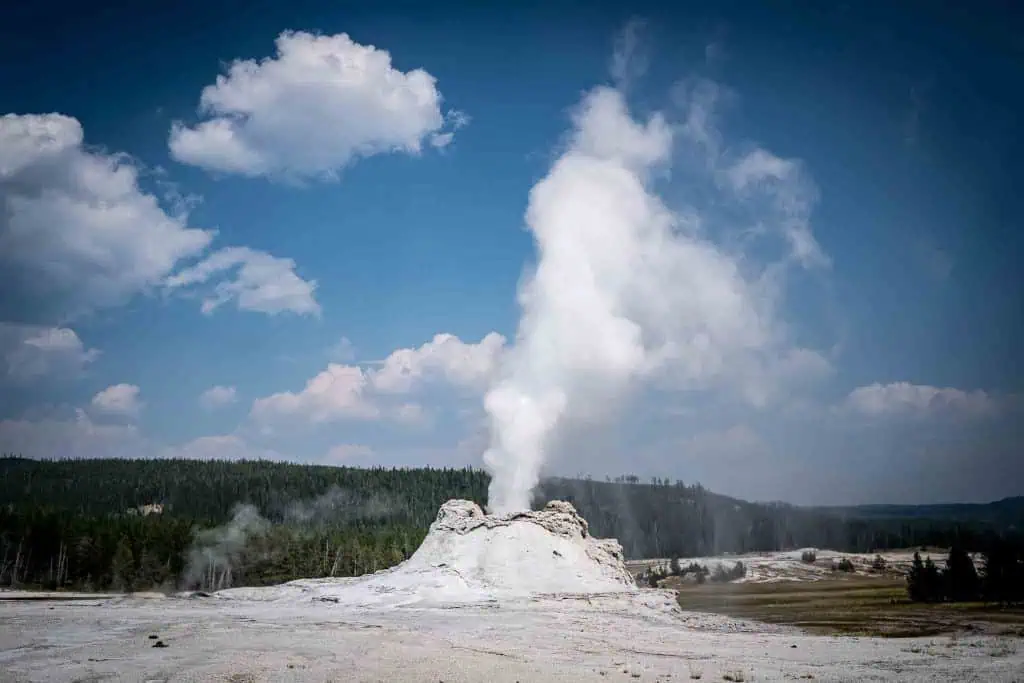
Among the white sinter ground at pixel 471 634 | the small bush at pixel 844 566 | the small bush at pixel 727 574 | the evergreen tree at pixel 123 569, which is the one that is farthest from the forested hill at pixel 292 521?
the white sinter ground at pixel 471 634

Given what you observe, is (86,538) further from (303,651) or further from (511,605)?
(303,651)

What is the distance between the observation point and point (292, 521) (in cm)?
12262

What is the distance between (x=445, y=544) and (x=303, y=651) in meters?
23.4

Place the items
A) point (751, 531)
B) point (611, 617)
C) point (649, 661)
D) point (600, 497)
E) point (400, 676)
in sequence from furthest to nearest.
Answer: point (600, 497), point (751, 531), point (611, 617), point (649, 661), point (400, 676)

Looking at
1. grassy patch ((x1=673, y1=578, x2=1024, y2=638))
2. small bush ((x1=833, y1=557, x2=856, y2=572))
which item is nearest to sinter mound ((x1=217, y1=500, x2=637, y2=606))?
grassy patch ((x1=673, y1=578, x2=1024, y2=638))

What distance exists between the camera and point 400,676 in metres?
20.4

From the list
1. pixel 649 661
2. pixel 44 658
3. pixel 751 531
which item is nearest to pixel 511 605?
pixel 649 661

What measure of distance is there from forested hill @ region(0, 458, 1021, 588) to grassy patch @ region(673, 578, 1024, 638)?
17355 millimetres

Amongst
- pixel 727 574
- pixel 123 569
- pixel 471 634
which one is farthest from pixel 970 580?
pixel 123 569

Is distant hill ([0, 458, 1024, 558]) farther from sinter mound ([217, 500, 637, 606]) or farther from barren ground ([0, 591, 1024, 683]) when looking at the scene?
barren ground ([0, 591, 1024, 683])

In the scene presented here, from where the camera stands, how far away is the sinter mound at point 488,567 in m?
42.0

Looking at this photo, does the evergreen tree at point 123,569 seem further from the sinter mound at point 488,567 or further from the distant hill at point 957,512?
the distant hill at point 957,512

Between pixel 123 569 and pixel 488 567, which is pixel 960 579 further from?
pixel 123 569

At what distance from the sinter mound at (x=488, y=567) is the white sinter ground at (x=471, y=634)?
0.37 feet
